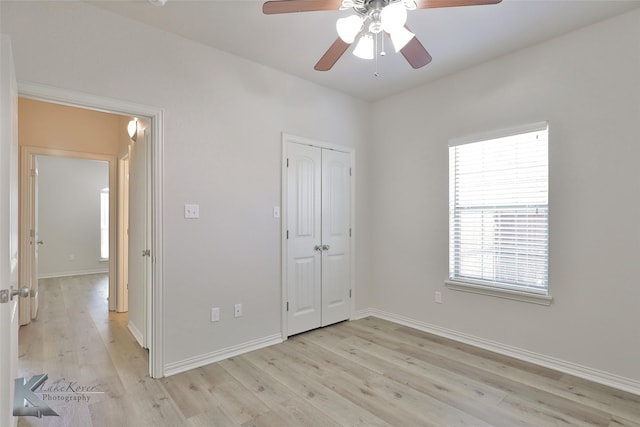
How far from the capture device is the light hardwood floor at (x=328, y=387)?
79.5 inches

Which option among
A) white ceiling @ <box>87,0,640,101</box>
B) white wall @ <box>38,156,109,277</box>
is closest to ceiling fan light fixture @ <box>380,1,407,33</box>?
white ceiling @ <box>87,0,640,101</box>

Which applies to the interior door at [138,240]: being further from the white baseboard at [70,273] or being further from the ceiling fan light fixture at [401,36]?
the white baseboard at [70,273]

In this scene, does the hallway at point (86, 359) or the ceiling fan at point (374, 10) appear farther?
the hallway at point (86, 359)

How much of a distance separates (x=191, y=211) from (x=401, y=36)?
2.02 m

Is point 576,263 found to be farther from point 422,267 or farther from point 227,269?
point 227,269

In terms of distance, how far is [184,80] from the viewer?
8.82 ft

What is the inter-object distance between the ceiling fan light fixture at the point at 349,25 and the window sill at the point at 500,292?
2.52 m

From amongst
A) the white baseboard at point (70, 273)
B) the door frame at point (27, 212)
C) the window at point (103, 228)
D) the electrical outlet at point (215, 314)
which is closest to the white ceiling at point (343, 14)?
the electrical outlet at point (215, 314)

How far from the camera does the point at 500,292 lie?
2979mm

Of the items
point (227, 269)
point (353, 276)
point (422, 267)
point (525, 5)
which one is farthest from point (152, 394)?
point (525, 5)

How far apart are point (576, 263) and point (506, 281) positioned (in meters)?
0.56

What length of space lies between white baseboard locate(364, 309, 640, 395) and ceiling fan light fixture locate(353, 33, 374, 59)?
108 inches

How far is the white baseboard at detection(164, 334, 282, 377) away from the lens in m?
2.59

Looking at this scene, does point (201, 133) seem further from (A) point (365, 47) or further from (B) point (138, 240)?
(A) point (365, 47)
